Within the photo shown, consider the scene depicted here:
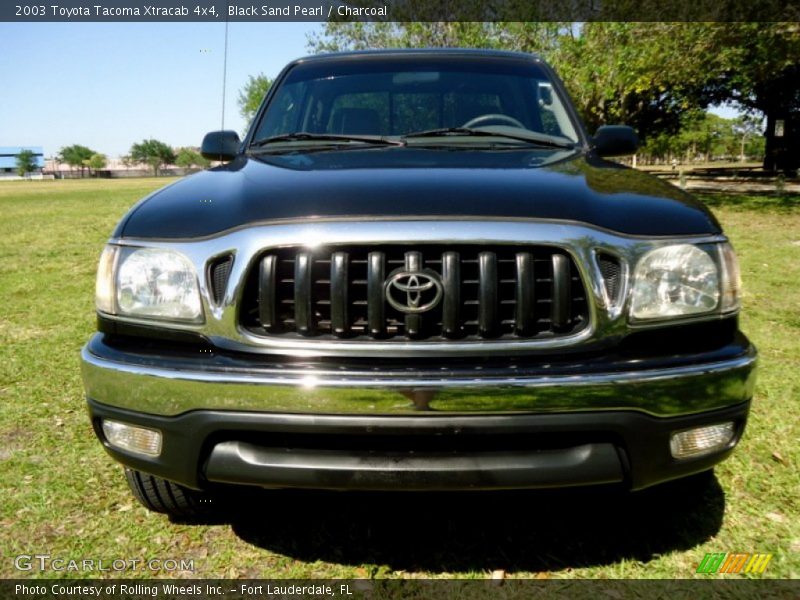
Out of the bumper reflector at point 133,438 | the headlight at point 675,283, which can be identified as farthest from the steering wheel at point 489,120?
the bumper reflector at point 133,438

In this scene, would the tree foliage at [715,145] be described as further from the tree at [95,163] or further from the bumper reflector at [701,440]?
the tree at [95,163]

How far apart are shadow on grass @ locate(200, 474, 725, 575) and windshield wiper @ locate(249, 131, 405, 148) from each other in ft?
4.81

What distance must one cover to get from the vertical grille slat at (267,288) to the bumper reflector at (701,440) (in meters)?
1.23

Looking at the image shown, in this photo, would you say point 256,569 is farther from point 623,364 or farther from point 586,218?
point 586,218

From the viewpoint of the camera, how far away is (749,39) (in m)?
14.2

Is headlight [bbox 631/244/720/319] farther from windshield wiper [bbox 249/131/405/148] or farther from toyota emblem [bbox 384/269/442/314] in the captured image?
windshield wiper [bbox 249/131/405/148]

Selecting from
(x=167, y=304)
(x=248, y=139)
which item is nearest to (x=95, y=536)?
(x=167, y=304)

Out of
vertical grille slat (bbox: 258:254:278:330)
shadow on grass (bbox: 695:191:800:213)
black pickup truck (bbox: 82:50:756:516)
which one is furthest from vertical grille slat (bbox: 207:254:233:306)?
shadow on grass (bbox: 695:191:800:213)

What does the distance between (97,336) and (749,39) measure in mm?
15787

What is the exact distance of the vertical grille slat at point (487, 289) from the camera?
74.6 inches

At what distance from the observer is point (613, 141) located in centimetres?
317

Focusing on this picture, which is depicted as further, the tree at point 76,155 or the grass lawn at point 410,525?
the tree at point 76,155

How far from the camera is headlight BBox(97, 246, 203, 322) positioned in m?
2.00

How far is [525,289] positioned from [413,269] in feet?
1.07
